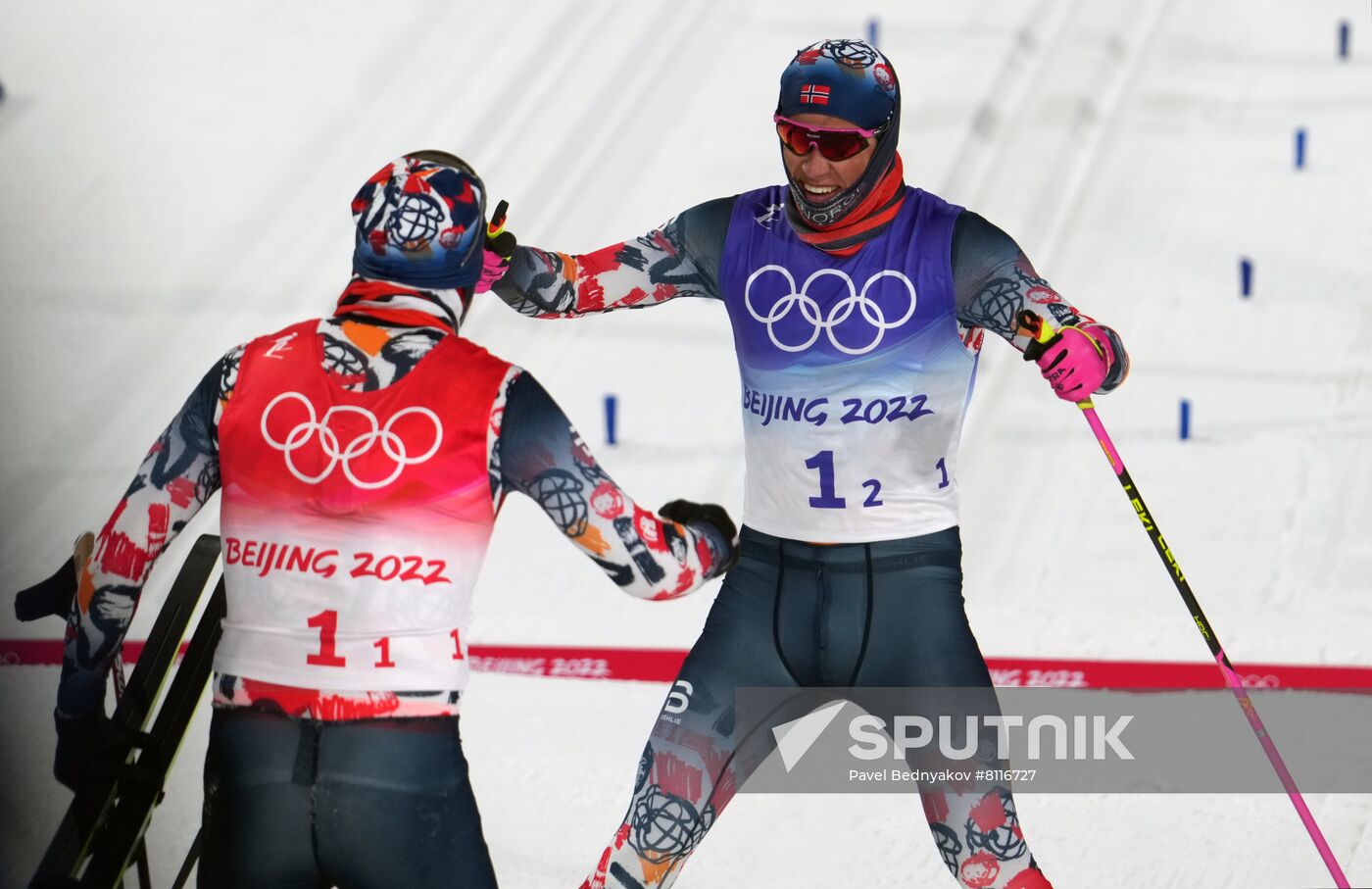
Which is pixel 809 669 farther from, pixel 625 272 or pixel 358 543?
pixel 358 543

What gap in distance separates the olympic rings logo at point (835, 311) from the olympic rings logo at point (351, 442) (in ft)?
3.90

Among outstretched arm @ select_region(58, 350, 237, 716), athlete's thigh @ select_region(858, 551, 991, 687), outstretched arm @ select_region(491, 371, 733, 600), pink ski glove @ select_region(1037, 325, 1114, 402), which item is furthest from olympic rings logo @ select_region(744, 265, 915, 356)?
outstretched arm @ select_region(58, 350, 237, 716)

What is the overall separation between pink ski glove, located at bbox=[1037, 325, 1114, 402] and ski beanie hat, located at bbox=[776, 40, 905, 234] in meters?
0.56

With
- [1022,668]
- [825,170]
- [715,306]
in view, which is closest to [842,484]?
[825,170]

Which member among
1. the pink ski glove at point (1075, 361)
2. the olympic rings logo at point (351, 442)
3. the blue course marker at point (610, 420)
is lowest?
the blue course marker at point (610, 420)

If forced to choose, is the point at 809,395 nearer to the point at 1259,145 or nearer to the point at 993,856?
the point at 993,856

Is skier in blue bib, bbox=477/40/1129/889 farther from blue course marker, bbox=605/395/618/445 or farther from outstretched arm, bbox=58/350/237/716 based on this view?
blue course marker, bbox=605/395/618/445

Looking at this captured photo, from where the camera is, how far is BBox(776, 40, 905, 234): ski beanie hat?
394 centimetres

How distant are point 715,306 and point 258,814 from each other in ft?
26.6

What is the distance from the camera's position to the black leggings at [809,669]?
12.3 feet

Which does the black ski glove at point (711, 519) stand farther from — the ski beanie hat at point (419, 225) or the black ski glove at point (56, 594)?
the black ski glove at point (56, 594)

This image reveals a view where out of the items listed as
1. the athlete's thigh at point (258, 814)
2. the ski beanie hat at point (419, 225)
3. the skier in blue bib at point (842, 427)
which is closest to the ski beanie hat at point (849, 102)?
the skier in blue bib at point (842, 427)

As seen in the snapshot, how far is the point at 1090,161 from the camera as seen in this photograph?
12.4 meters

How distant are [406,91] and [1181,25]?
243 inches
